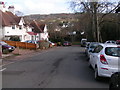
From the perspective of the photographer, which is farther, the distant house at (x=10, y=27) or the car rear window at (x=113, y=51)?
the distant house at (x=10, y=27)

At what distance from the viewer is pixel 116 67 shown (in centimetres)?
731

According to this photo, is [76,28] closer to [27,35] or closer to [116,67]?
[27,35]

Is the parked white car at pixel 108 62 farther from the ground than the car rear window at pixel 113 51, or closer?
closer

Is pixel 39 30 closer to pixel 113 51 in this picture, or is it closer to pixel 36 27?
pixel 36 27

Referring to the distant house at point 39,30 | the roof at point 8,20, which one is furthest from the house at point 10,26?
the distant house at point 39,30

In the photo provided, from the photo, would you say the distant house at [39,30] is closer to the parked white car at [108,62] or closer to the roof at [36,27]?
the roof at [36,27]

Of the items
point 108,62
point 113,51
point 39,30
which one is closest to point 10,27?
point 39,30

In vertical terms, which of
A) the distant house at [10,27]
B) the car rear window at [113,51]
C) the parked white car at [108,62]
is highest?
the distant house at [10,27]

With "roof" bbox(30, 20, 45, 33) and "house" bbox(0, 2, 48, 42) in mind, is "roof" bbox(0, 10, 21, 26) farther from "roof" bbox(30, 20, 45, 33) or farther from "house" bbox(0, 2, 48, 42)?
"roof" bbox(30, 20, 45, 33)

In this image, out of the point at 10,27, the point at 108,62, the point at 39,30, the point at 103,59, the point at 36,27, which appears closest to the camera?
the point at 108,62

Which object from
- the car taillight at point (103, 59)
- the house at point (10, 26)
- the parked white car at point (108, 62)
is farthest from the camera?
the house at point (10, 26)

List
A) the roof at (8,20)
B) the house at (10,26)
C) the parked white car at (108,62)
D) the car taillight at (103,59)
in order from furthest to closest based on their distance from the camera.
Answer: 1. the roof at (8,20)
2. the house at (10,26)
3. the car taillight at (103,59)
4. the parked white car at (108,62)

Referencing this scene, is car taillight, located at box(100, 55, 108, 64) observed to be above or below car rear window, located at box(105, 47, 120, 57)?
below

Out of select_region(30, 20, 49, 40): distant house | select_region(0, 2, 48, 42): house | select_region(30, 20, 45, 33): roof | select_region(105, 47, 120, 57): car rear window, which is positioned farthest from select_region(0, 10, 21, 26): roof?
select_region(105, 47, 120, 57): car rear window
